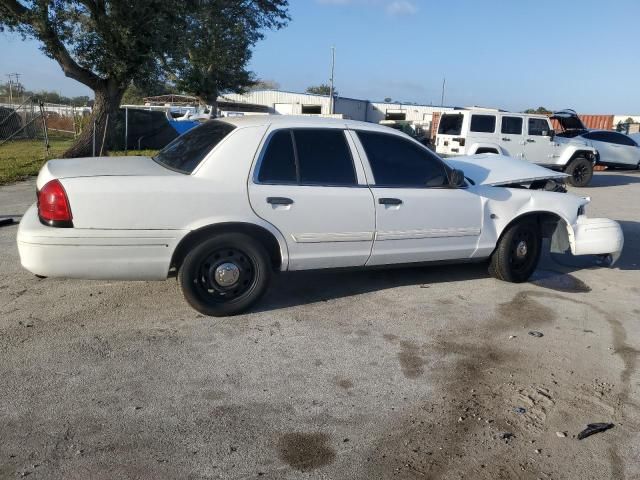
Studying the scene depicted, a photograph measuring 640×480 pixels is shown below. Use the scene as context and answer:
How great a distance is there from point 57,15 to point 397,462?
49.4ft

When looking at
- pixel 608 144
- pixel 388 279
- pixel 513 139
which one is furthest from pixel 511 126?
pixel 388 279

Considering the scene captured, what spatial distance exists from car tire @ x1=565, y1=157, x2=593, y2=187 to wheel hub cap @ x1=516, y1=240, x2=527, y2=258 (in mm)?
10722

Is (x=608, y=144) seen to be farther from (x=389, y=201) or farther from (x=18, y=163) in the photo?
(x=18, y=163)

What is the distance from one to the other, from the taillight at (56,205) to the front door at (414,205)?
2.43 meters

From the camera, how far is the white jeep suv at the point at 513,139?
46.5 feet

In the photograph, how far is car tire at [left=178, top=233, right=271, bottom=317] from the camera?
4.29 meters

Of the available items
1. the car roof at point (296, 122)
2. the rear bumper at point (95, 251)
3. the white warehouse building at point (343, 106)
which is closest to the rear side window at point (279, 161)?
the car roof at point (296, 122)

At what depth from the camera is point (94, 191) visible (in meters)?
3.95

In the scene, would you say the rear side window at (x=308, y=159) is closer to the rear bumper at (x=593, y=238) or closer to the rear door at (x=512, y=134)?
the rear bumper at (x=593, y=238)

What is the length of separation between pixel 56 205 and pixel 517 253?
172 inches

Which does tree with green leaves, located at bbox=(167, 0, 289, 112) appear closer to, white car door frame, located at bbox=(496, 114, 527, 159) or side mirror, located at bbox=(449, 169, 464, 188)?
white car door frame, located at bbox=(496, 114, 527, 159)

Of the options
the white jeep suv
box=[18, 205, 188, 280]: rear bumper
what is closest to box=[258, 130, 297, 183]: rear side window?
box=[18, 205, 188, 280]: rear bumper

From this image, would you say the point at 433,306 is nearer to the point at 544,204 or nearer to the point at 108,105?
the point at 544,204

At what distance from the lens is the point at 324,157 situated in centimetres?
468
